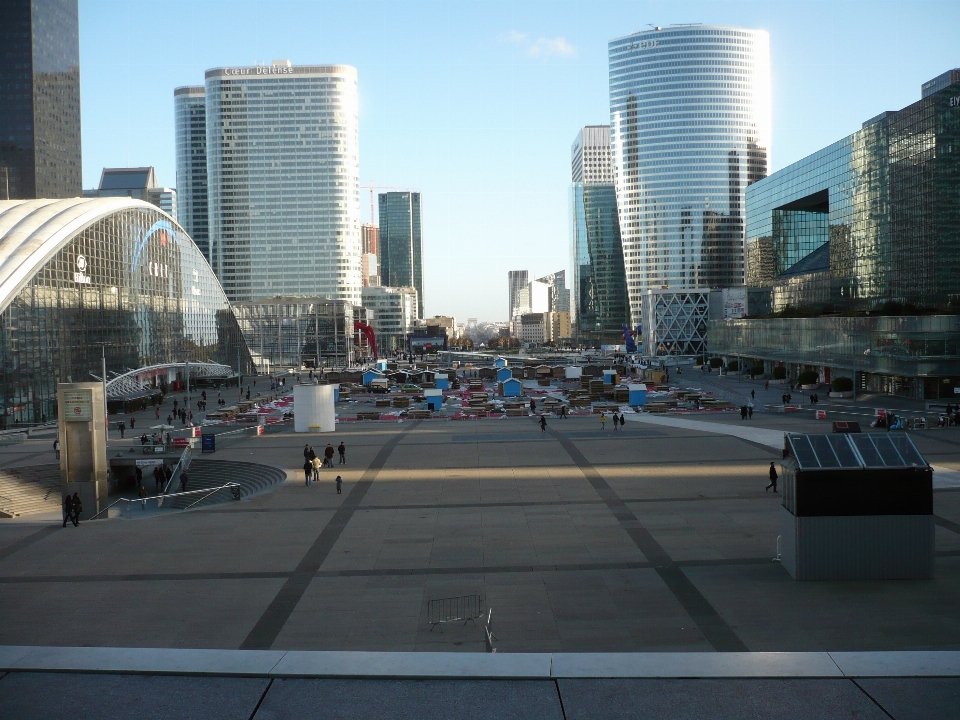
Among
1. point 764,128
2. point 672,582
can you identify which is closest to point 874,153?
point 672,582

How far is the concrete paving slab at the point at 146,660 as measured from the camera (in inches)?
466

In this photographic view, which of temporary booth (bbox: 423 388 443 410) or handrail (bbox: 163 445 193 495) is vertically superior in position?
temporary booth (bbox: 423 388 443 410)

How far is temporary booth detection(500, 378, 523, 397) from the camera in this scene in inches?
2781

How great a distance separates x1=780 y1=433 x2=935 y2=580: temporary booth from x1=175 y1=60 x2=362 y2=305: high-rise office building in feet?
563

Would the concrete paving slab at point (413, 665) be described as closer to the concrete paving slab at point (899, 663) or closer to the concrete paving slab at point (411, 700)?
the concrete paving slab at point (411, 700)

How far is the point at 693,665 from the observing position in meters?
11.7

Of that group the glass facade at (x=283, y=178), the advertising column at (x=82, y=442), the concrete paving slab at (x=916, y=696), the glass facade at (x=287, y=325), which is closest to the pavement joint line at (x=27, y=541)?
the advertising column at (x=82, y=442)

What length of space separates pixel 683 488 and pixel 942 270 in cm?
A: 5316

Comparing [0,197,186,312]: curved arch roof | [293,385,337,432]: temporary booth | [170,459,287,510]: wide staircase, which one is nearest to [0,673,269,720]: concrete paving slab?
[170,459,287,510]: wide staircase

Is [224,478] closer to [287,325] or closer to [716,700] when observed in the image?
[716,700]

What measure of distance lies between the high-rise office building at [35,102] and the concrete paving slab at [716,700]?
18128cm

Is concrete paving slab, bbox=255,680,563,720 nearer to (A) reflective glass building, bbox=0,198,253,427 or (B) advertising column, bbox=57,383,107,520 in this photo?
(B) advertising column, bbox=57,383,107,520

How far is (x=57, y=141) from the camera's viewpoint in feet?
584

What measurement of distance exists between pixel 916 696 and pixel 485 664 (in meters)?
5.57
